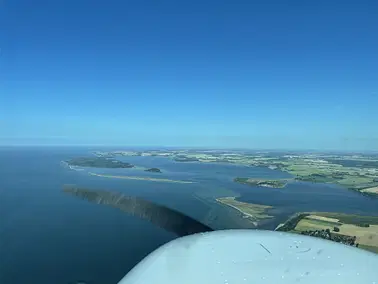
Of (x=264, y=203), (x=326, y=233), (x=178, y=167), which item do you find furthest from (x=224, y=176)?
(x=326, y=233)

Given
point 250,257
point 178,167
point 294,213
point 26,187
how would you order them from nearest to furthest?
1. point 250,257
2. point 294,213
3. point 26,187
4. point 178,167

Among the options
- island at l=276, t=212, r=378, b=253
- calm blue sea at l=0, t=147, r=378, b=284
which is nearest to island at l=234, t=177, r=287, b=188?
calm blue sea at l=0, t=147, r=378, b=284

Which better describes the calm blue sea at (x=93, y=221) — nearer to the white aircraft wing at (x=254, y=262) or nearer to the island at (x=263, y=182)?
the island at (x=263, y=182)

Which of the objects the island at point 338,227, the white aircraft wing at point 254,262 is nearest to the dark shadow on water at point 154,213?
the white aircraft wing at point 254,262

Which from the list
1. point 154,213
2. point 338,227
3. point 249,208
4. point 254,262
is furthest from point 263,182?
point 254,262

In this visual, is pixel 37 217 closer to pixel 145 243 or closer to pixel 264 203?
pixel 145 243

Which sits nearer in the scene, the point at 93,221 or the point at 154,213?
the point at 154,213

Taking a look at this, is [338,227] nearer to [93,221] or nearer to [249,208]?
[249,208]
